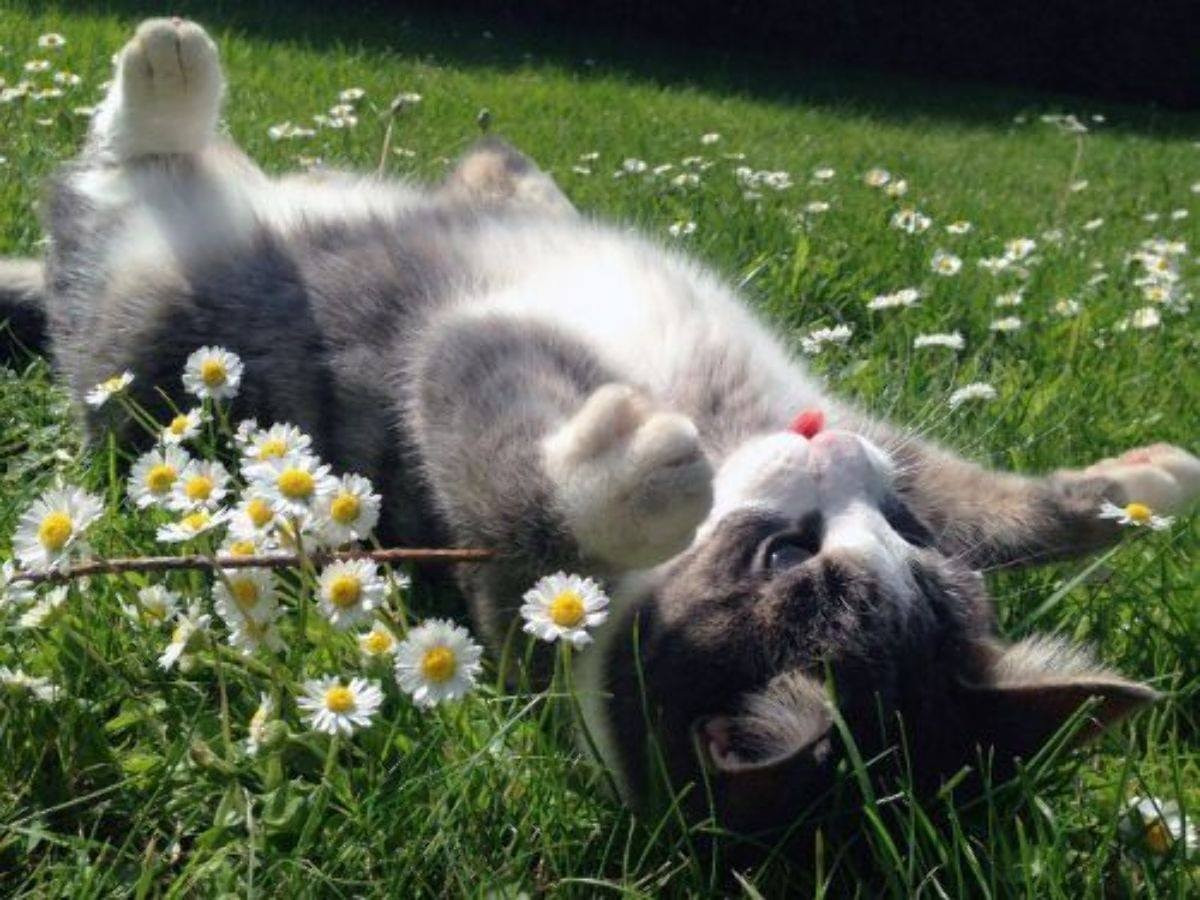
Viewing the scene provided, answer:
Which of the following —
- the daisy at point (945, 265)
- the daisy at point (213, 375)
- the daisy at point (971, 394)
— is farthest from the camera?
the daisy at point (945, 265)

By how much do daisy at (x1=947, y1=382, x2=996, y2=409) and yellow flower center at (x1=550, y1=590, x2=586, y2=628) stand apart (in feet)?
5.15

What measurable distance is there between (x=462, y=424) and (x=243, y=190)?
1216mm

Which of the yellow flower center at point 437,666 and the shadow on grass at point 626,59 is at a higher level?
the yellow flower center at point 437,666

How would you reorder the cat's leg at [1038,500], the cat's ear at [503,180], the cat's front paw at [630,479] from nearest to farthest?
the cat's front paw at [630,479], the cat's leg at [1038,500], the cat's ear at [503,180]

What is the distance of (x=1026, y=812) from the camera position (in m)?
1.80

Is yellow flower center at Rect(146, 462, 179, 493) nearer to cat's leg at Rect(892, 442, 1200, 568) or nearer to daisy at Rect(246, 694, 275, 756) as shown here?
daisy at Rect(246, 694, 275, 756)

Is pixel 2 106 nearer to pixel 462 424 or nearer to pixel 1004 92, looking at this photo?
pixel 462 424

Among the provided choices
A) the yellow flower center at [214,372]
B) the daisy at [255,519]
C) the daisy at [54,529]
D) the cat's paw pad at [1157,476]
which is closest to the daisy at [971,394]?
the cat's paw pad at [1157,476]

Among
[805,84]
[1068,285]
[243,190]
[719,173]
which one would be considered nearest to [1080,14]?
[805,84]

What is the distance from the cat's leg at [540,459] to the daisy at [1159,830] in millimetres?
716

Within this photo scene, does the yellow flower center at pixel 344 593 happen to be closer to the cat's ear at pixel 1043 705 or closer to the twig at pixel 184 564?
the twig at pixel 184 564

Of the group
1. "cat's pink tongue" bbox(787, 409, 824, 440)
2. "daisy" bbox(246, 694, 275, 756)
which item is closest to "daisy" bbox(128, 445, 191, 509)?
"daisy" bbox(246, 694, 275, 756)

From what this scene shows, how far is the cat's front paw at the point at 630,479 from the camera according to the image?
6.71 ft

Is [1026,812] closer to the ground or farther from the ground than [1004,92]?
farther from the ground
